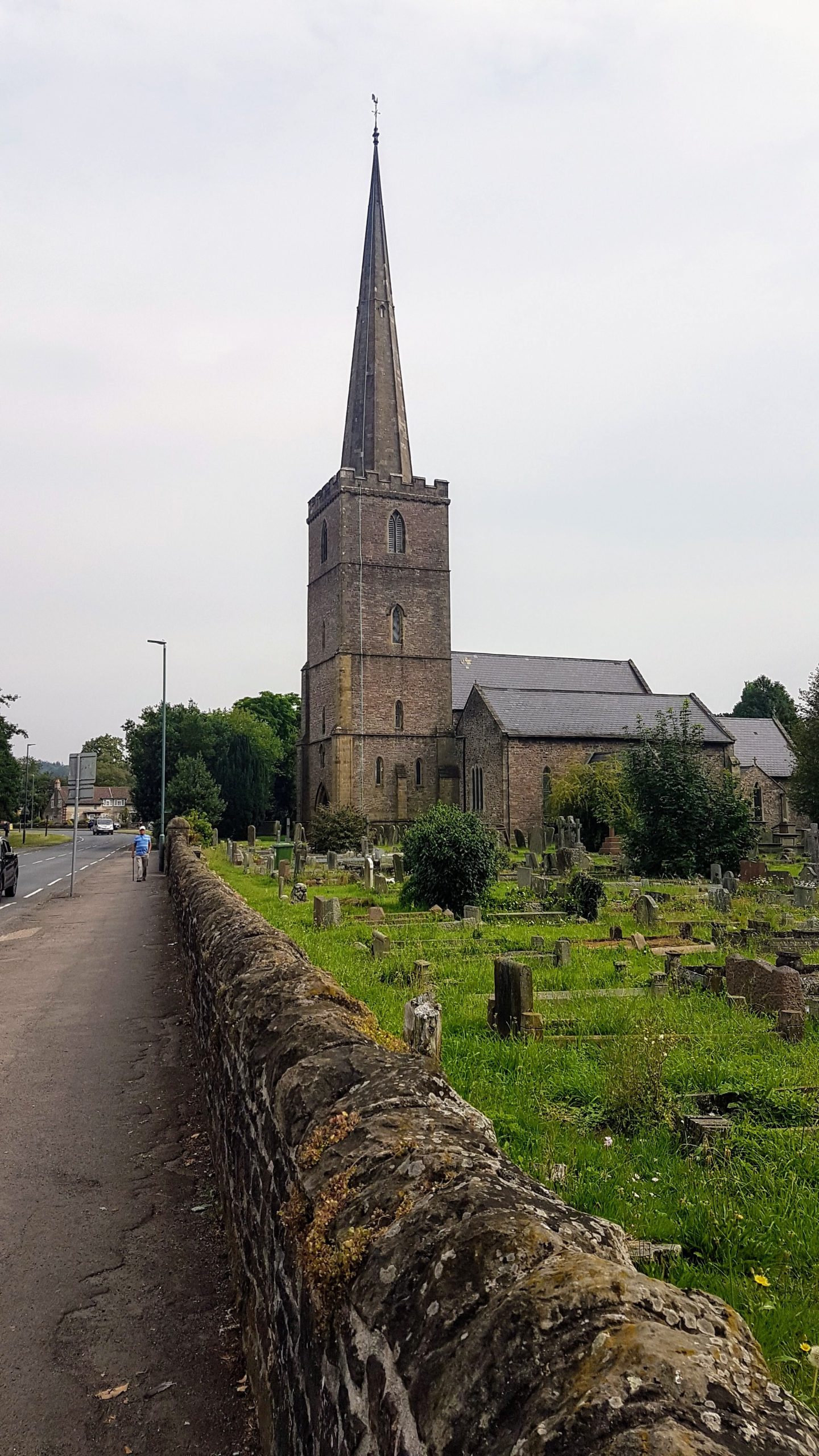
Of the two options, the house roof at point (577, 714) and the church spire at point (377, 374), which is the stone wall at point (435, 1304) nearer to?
the house roof at point (577, 714)

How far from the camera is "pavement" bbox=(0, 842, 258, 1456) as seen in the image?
134 inches

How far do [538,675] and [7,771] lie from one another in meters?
30.2

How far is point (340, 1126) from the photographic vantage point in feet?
9.53

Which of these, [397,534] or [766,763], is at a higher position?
[397,534]

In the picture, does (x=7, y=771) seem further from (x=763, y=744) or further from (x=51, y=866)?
(x=763, y=744)

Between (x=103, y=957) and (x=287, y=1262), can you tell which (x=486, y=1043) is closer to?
(x=287, y=1262)

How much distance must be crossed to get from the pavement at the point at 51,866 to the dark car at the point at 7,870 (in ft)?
0.78

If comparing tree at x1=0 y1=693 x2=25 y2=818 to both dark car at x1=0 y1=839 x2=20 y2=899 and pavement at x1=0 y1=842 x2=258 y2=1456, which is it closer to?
dark car at x1=0 y1=839 x2=20 y2=899

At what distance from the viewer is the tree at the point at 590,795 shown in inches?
1448

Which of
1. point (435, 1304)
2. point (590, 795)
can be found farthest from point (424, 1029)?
point (590, 795)

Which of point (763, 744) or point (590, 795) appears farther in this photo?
point (763, 744)

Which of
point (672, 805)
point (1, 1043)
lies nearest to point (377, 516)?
point (672, 805)

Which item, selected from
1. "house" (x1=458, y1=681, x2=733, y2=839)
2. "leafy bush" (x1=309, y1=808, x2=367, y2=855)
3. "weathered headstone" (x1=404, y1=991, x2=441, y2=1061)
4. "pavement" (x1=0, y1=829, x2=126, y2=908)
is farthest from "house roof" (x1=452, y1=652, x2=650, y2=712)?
"weathered headstone" (x1=404, y1=991, x2=441, y2=1061)

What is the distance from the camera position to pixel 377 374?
1934 inches
